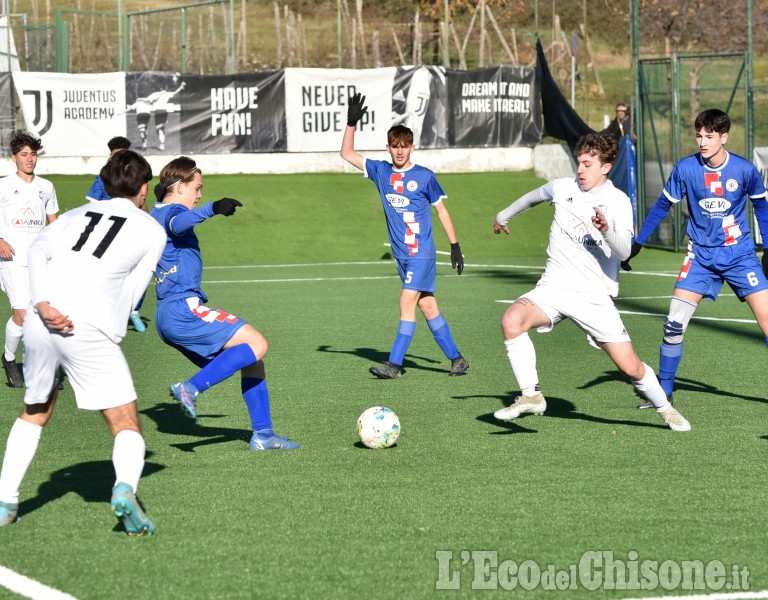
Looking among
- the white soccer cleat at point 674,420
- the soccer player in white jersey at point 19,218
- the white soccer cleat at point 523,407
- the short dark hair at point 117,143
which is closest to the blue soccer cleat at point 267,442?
the white soccer cleat at point 523,407

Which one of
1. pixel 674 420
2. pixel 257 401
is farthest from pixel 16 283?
pixel 674 420

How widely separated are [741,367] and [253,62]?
26412 millimetres

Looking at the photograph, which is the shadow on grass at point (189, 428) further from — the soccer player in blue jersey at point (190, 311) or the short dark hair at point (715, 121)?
the short dark hair at point (715, 121)

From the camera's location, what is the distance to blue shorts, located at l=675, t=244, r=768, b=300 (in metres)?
8.70

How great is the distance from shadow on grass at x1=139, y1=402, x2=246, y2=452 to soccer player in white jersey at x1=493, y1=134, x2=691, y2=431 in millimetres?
1820

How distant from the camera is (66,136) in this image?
84.2 feet

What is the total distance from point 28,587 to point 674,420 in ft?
15.2

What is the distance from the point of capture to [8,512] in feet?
18.7

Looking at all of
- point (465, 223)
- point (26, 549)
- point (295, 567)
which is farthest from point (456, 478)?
point (465, 223)

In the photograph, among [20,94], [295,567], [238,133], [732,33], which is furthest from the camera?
[732,33]

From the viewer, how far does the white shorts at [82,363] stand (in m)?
5.35

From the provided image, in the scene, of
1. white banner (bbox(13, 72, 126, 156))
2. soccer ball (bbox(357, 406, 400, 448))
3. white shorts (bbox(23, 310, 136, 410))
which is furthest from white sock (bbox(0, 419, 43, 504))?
white banner (bbox(13, 72, 126, 156))

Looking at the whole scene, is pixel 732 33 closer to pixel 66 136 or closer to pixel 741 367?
pixel 66 136

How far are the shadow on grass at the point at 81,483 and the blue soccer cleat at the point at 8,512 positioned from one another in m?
0.17
